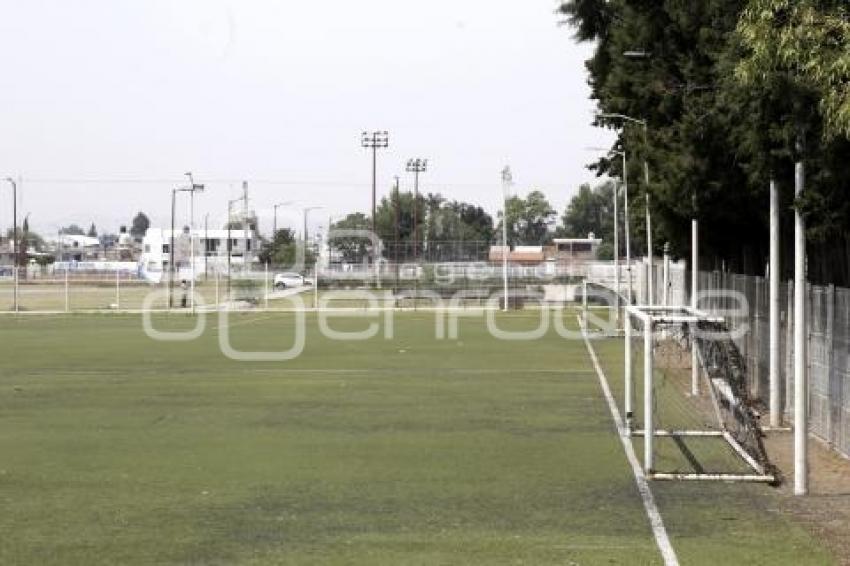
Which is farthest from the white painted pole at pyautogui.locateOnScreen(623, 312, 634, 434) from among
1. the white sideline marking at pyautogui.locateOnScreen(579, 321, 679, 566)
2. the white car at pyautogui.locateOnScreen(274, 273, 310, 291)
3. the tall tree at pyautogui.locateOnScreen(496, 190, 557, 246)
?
the tall tree at pyautogui.locateOnScreen(496, 190, 557, 246)

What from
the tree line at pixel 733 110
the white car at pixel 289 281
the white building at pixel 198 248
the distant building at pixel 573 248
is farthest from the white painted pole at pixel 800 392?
the distant building at pixel 573 248

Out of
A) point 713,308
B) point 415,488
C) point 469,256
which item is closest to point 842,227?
point 415,488

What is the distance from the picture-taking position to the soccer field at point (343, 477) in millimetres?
9352

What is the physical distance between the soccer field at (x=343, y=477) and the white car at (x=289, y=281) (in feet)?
228

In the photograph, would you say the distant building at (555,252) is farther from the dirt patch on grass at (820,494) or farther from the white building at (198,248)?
the dirt patch on grass at (820,494)

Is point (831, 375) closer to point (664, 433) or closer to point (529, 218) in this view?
point (664, 433)

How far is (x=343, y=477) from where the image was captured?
12.6 metres

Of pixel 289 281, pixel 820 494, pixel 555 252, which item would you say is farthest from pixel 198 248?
pixel 820 494

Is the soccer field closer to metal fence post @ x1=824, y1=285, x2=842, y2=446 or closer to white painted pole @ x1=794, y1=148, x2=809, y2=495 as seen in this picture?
white painted pole @ x1=794, y1=148, x2=809, y2=495

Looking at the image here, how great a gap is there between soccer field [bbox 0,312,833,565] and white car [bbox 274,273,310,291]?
69.5 m

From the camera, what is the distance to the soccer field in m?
9.35

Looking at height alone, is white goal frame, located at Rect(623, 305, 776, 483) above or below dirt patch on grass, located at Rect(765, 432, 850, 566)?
above

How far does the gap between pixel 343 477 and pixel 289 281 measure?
8528cm

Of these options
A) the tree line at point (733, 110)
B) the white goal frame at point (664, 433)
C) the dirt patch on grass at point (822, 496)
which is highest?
the tree line at point (733, 110)
